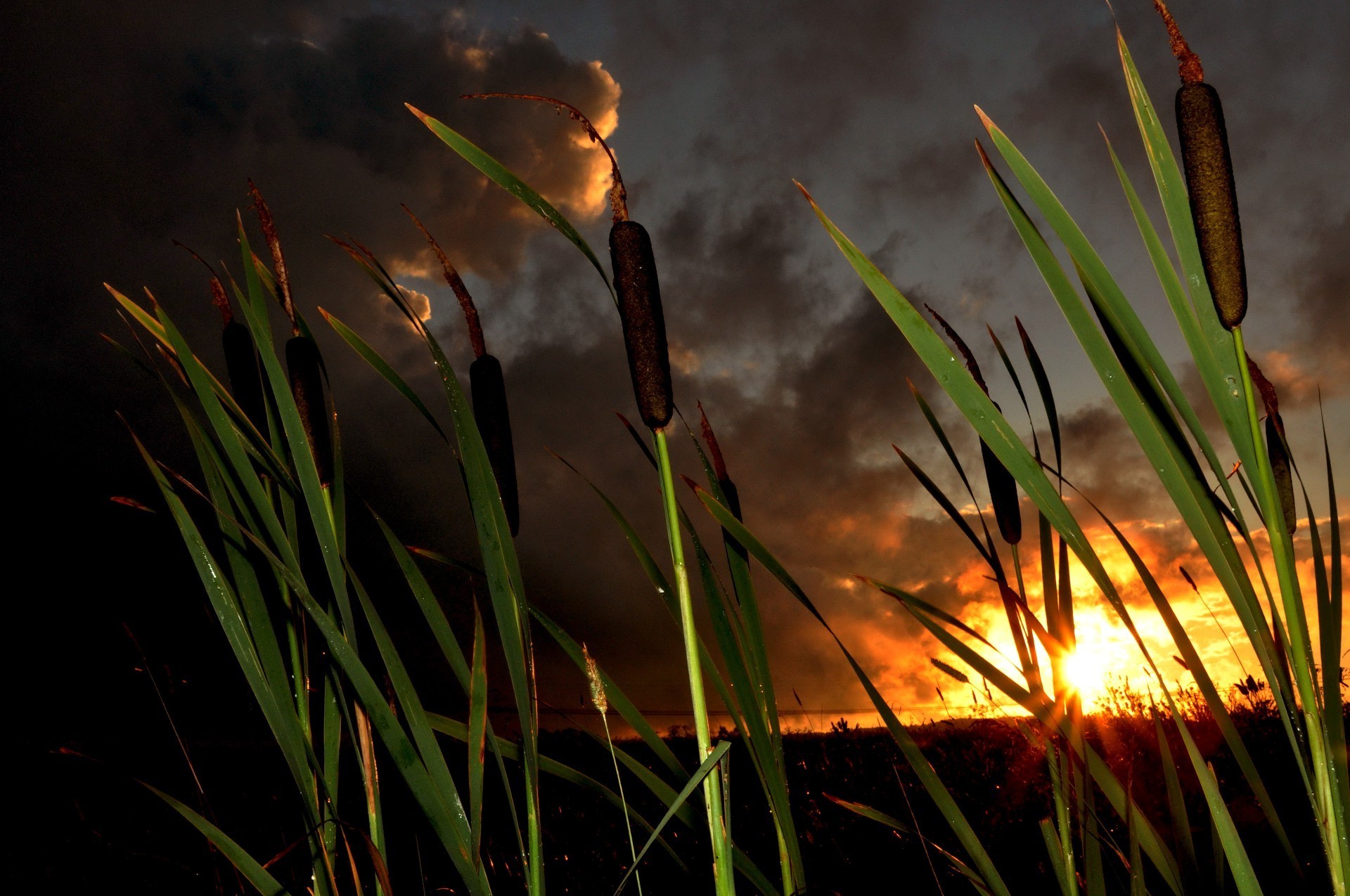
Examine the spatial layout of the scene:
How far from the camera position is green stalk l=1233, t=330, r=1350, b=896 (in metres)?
0.78

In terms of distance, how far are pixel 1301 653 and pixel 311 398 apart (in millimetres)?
1216

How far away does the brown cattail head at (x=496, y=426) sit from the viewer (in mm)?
1003

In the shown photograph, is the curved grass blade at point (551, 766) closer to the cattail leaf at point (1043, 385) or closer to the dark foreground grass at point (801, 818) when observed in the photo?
the cattail leaf at point (1043, 385)

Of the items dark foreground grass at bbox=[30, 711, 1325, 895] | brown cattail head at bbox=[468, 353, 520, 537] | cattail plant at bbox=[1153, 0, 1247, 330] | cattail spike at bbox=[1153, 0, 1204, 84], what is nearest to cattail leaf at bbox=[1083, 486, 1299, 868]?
cattail plant at bbox=[1153, 0, 1247, 330]

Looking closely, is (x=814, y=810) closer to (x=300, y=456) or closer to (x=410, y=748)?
(x=410, y=748)

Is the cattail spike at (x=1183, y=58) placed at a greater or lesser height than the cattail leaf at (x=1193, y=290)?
greater

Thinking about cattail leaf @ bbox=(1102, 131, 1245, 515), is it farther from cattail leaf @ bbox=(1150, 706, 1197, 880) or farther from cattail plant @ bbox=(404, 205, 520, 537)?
cattail plant @ bbox=(404, 205, 520, 537)

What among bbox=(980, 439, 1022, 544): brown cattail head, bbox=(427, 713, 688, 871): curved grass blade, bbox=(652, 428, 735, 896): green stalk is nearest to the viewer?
bbox=(652, 428, 735, 896): green stalk

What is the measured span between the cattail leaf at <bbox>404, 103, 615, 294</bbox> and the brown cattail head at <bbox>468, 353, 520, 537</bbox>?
0.25 metres

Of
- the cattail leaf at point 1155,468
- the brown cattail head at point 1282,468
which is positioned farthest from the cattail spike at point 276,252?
the brown cattail head at point 1282,468

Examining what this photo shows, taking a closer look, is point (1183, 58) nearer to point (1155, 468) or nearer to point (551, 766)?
point (1155, 468)

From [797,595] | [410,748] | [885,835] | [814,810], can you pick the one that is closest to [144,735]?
[814,810]

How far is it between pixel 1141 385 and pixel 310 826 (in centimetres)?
122

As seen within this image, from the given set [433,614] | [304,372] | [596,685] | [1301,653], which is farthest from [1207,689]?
[304,372]
